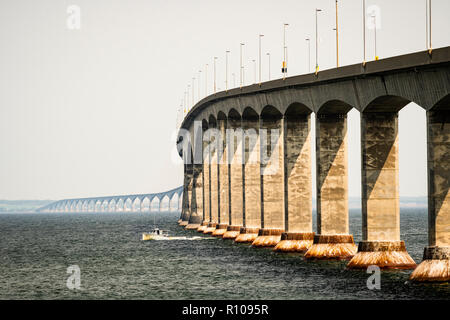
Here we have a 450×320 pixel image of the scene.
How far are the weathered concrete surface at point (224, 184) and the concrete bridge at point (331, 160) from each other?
0.41 feet

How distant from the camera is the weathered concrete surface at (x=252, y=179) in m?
97.3

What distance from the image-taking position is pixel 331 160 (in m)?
71.8

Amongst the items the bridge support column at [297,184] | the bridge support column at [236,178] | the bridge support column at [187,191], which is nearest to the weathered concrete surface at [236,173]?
the bridge support column at [236,178]

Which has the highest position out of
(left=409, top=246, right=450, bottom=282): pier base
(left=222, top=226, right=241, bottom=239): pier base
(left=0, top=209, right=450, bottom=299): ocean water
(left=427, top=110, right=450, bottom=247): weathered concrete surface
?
(left=427, top=110, right=450, bottom=247): weathered concrete surface

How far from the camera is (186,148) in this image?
563ft

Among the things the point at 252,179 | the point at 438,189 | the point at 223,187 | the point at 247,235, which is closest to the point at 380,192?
the point at 438,189

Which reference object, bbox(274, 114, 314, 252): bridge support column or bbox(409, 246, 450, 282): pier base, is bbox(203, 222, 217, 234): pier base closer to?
bbox(274, 114, 314, 252): bridge support column

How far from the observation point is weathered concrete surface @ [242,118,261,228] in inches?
3831

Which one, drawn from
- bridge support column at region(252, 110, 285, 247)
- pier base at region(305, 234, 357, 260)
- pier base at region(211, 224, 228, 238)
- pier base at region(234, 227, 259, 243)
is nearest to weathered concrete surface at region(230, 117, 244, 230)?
pier base at region(234, 227, 259, 243)

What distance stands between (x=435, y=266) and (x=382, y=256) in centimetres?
1028

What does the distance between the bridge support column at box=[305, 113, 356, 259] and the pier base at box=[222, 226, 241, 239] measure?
111 feet

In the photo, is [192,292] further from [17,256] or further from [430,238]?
[17,256]

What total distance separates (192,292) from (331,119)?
20512 millimetres
